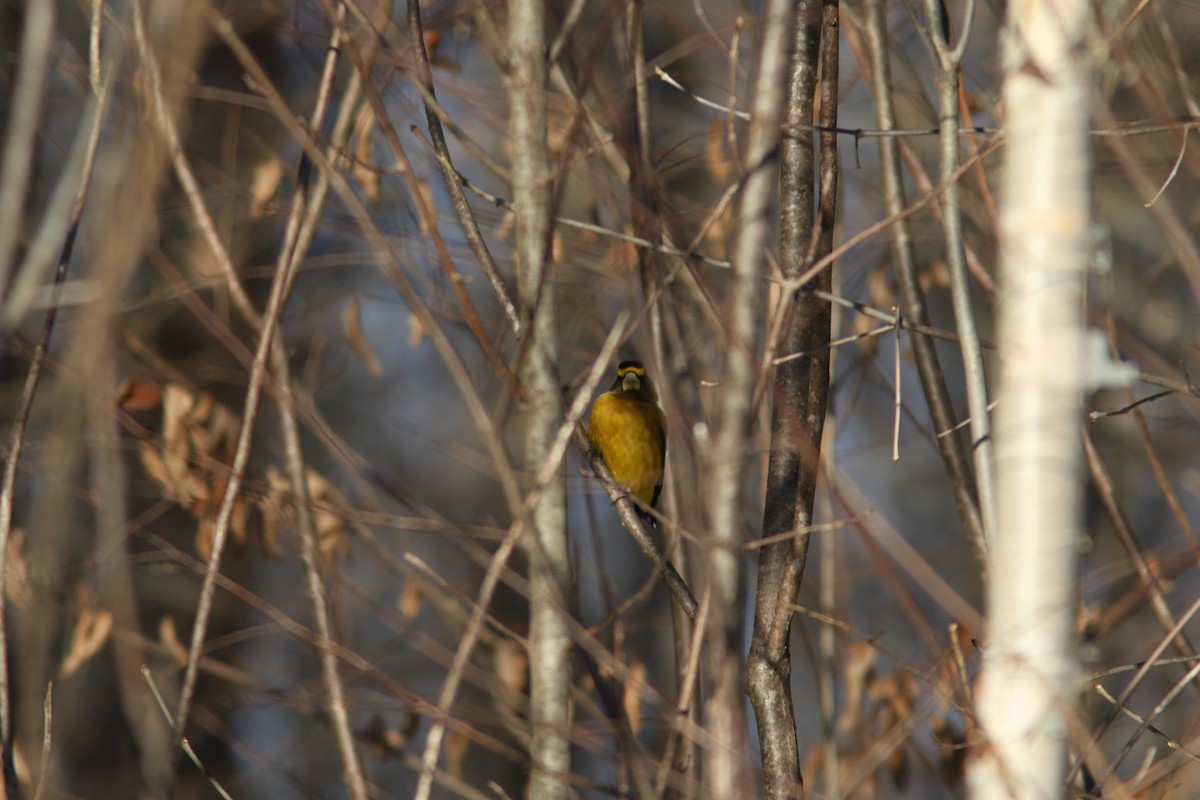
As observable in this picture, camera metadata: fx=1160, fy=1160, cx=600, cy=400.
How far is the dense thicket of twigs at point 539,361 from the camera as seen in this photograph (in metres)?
2.13

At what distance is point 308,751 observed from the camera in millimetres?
9445

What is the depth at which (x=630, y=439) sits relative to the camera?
20.8 ft

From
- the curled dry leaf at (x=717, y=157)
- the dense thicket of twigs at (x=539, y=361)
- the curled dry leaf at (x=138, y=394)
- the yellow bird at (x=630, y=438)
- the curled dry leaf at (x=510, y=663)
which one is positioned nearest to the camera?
the dense thicket of twigs at (x=539, y=361)

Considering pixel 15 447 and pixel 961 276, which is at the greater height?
pixel 961 276

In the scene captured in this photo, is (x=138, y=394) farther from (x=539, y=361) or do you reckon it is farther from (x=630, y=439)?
(x=630, y=439)

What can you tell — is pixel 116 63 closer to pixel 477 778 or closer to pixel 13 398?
pixel 13 398

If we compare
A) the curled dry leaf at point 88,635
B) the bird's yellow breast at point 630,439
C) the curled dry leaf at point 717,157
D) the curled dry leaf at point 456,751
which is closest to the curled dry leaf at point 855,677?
the bird's yellow breast at point 630,439

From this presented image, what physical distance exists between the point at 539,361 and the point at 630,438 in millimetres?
3372

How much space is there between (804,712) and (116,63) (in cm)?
795

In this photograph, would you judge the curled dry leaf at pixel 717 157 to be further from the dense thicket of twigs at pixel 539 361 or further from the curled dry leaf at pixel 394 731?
the curled dry leaf at pixel 394 731

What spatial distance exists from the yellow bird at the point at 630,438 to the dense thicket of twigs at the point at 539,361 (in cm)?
72

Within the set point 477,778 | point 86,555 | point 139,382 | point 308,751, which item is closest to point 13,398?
point 86,555

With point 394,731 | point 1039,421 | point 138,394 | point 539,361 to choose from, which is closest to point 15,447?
point 539,361

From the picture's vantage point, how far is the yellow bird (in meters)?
6.36
